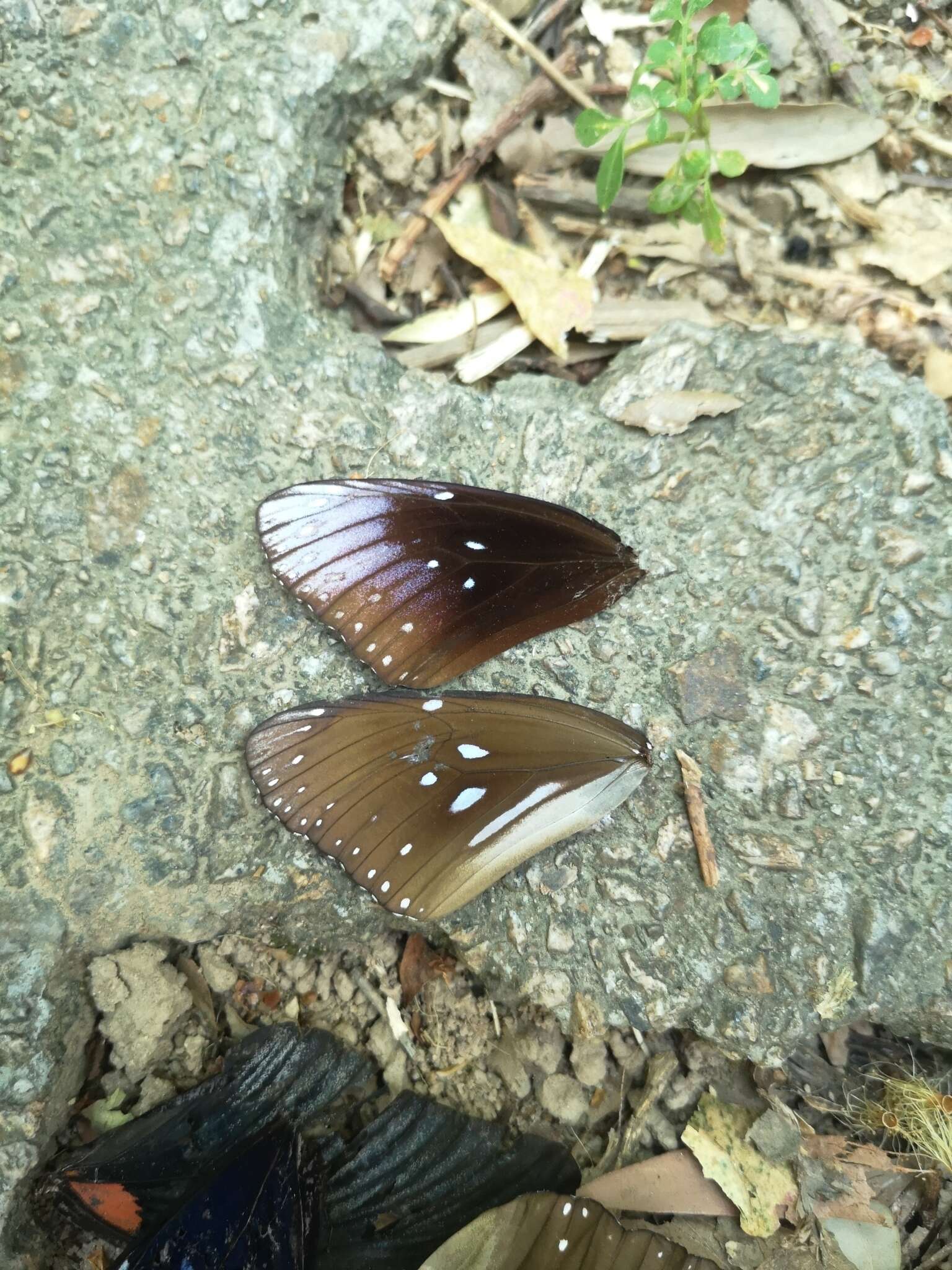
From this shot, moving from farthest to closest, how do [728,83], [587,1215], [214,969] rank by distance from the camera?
[728,83] → [214,969] → [587,1215]

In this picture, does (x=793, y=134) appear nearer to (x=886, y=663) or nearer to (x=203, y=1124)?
(x=886, y=663)

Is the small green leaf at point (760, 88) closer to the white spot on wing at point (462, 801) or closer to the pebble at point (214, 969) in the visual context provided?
the white spot on wing at point (462, 801)

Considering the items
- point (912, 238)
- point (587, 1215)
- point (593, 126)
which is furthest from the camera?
point (912, 238)

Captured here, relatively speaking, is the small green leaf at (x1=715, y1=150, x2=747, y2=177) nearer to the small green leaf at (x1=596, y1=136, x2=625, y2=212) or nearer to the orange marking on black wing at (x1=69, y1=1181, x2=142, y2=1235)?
the small green leaf at (x1=596, y1=136, x2=625, y2=212)

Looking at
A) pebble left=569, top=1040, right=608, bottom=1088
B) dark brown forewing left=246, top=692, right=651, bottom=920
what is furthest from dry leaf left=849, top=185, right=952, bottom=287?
pebble left=569, top=1040, right=608, bottom=1088

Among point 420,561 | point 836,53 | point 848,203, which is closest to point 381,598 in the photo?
point 420,561

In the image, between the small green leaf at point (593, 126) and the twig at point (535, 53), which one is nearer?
the small green leaf at point (593, 126)

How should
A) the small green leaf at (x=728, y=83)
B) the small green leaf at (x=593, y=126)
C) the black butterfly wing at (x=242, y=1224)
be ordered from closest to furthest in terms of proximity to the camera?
the black butterfly wing at (x=242, y=1224)
the small green leaf at (x=728, y=83)
the small green leaf at (x=593, y=126)

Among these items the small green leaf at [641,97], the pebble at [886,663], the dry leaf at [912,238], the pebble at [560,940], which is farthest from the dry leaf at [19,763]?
the dry leaf at [912,238]
